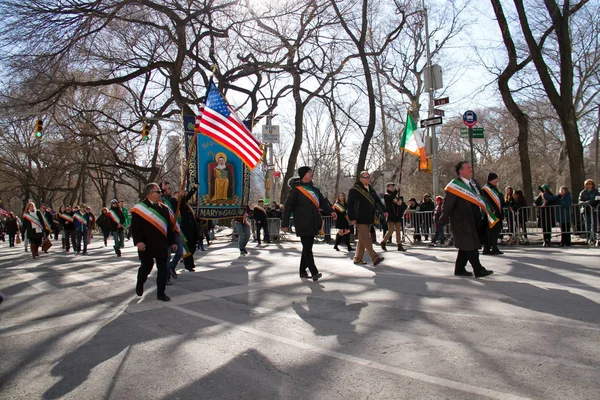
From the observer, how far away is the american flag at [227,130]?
10172mm

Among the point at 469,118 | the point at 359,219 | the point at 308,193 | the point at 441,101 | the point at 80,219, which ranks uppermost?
the point at 441,101

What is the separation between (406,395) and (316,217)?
538 cm

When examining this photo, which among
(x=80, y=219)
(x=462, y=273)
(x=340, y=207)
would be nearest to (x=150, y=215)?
(x=462, y=273)

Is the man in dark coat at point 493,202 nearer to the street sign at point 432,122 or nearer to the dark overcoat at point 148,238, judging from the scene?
the street sign at point 432,122

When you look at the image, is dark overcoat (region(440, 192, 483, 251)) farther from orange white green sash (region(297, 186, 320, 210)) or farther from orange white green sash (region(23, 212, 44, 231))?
orange white green sash (region(23, 212, 44, 231))

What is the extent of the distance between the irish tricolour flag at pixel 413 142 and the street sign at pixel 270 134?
26.2 feet

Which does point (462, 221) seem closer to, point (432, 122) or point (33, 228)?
point (432, 122)

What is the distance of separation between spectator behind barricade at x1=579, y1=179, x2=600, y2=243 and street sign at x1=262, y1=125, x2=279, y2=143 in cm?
1360

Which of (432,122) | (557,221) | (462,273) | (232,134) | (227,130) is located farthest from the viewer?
(432,122)

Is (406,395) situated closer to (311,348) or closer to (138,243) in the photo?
(311,348)

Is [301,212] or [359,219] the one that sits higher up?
[301,212]

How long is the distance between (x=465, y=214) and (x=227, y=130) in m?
5.30

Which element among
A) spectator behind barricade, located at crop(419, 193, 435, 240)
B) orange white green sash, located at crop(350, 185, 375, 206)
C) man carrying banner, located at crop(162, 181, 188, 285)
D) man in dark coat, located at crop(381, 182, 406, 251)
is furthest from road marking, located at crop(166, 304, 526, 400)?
spectator behind barricade, located at crop(419, 193, 435, 240)

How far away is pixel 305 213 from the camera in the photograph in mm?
8484
